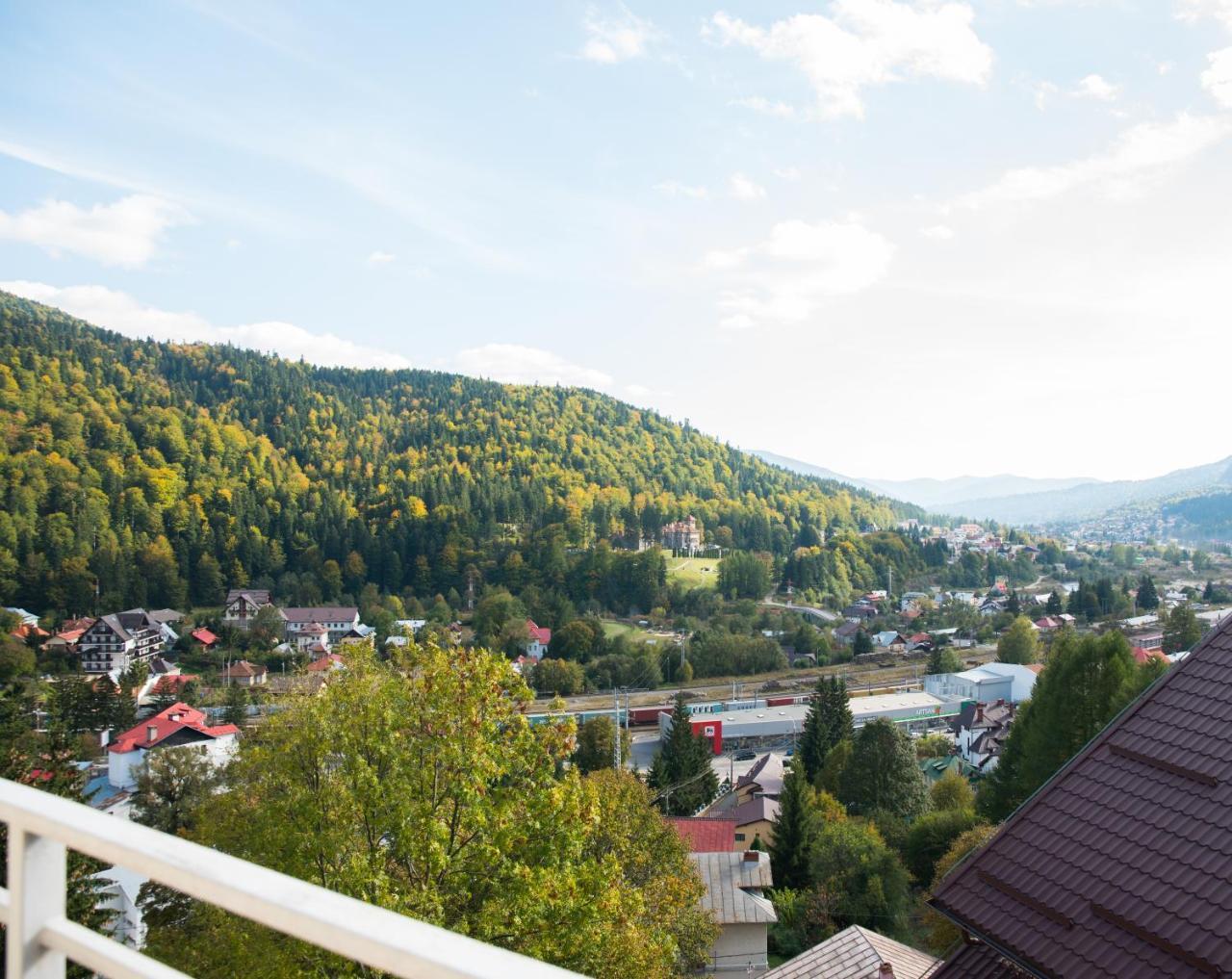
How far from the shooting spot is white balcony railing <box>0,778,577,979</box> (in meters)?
0.61

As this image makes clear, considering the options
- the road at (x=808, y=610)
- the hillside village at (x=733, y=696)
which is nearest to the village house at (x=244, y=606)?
the hillside village at (x=733, y=696)

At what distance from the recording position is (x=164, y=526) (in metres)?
70.4

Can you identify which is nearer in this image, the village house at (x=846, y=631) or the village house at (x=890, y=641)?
the village house at (x=890, y=641)

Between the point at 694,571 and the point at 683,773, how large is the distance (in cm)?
5356

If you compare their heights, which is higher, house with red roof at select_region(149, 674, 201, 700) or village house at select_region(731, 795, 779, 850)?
village house at select_region(731, 795, 779, 850)

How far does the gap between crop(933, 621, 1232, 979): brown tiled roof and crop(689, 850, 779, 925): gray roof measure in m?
9.13

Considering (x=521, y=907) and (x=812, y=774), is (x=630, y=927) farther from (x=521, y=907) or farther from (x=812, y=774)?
(x=812, y=774)

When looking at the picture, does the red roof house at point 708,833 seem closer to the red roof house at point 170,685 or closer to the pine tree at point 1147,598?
the red roof house at point 170,685

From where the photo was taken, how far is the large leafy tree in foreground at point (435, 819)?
5.51m

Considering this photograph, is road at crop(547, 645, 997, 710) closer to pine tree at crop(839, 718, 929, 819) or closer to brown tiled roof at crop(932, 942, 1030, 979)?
pine tree at crop(839, 718, 929, 819)

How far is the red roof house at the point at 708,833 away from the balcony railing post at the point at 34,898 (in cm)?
1581

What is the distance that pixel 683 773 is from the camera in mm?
23266

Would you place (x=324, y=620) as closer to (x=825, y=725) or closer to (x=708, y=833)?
(x=825, y=725)

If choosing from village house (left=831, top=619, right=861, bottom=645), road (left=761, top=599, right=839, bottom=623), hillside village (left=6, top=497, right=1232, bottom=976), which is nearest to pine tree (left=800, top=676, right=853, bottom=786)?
hillside village (left=6, top=497, right=1232, bottom=976)
